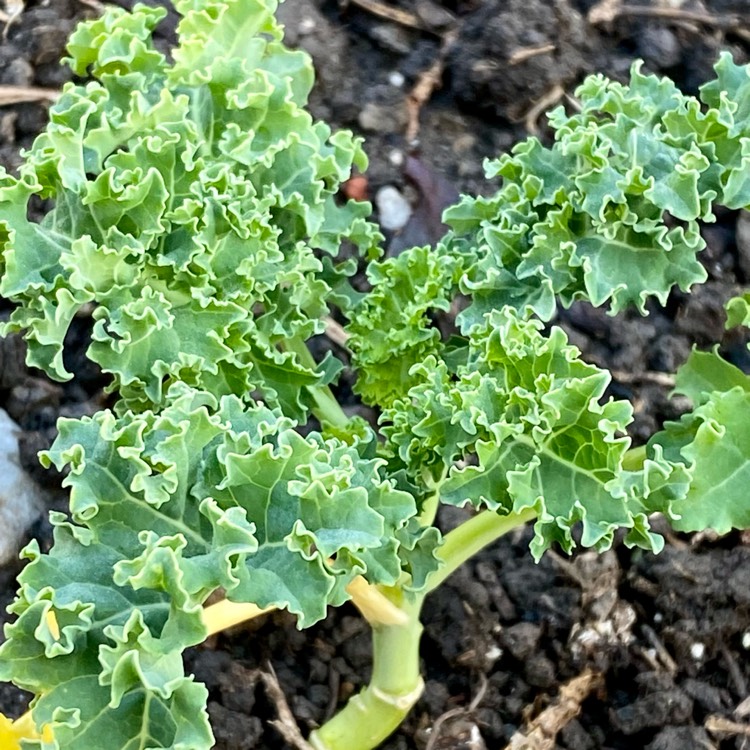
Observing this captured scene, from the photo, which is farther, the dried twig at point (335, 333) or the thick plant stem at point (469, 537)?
the dried twig at point (335, 333)

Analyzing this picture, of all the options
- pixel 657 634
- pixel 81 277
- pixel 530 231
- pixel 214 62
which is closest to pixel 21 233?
pixel 81 277

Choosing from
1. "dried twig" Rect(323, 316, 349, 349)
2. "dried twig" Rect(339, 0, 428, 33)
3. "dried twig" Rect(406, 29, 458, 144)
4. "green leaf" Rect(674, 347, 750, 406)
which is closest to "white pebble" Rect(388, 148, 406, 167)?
"dried twig" Rect(406, 29, 458, 144)

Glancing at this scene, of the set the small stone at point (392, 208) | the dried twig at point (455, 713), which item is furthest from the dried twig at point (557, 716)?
the small stone at point (392, 208)

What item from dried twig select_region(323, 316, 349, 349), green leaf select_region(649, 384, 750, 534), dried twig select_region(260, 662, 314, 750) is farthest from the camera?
dried twig select_region(323, 316, 349, 349)

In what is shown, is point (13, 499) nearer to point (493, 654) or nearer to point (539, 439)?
point (493, 654)

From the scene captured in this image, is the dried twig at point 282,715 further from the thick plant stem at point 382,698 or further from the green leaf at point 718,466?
the green leaf at point 718,466

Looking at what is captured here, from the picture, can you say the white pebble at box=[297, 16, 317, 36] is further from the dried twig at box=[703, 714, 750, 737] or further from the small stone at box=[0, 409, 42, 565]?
the dried twig at box=[703, 714, 750, 737]

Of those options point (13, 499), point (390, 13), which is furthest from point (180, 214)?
point (390, 13)
